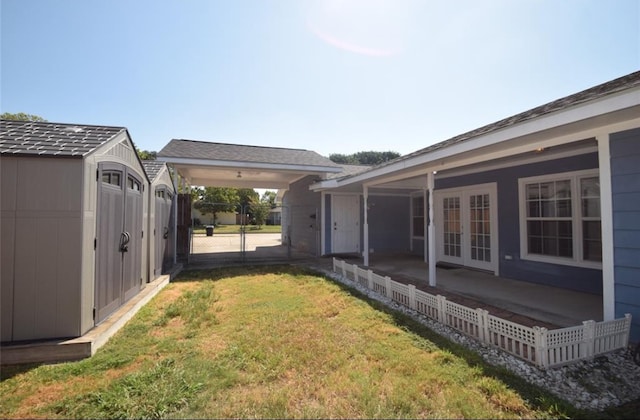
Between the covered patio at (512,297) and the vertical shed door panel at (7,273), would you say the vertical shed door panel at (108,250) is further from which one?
the covered patio at (512,297)

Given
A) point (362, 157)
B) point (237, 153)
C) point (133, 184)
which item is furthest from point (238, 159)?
point (362, 157)

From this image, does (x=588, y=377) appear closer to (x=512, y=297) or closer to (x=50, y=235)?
(x=512, y=297)

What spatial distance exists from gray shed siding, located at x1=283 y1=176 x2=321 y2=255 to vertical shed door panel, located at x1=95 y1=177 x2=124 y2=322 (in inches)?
255

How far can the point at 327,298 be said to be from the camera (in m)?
5.29

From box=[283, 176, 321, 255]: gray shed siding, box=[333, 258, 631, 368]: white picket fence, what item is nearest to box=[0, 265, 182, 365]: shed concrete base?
box=[333, 258, 631, 368]: white picket fence

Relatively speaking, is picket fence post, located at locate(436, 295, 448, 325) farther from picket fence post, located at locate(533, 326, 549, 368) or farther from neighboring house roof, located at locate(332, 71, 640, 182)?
neighboring house roof, located at locate(332, 71, 640, 182)

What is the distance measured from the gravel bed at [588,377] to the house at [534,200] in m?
0.65

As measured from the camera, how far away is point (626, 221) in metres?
3.09

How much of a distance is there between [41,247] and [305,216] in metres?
10.0

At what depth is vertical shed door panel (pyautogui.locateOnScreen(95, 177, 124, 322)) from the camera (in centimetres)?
355

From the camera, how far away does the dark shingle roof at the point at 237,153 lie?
8970mm

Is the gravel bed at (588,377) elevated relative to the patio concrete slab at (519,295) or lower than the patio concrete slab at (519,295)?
lower

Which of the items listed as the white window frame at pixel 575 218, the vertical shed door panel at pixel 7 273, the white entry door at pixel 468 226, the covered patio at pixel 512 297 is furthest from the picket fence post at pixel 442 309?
the vertical shed door panel at pixel 7 273

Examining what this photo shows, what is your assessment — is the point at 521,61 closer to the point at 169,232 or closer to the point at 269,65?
the point at 269,65
